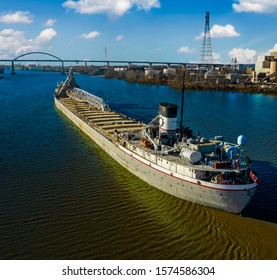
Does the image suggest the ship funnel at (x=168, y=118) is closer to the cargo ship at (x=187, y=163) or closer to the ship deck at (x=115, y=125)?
the cargo ship at (x=187, y=163)

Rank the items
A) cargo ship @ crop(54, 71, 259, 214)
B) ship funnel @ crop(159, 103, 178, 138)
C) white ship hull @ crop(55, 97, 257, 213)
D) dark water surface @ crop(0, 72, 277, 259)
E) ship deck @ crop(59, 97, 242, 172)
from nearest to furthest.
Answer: dark water surface @ crop(0, 72, 277, 259), white ship hull @ crop(55, 97, 257, 213), cargo ship @ crop(54, 71, 259, 214), ship deck @ crop(59, 97, 242, 172), ship funnel @ crop(159, 103, 178, 138)

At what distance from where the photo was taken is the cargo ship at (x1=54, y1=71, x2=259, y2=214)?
67.6 feet

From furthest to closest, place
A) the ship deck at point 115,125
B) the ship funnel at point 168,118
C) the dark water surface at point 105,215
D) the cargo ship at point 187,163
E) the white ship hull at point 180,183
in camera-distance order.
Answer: the ship funnel at point 168,118 < the ship deck at point 115,125 < the cargo ship at point 187,163 < the white ship hull at point 180,183 < the dark water surface at point 105,215

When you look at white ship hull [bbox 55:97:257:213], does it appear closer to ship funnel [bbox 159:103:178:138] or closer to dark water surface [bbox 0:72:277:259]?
dark water surface [bbox 0:72:277:259]

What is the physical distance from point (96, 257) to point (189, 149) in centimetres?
1071

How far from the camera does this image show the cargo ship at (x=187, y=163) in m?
20.6

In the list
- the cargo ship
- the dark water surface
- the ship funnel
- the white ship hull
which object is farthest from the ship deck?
the dark water surface

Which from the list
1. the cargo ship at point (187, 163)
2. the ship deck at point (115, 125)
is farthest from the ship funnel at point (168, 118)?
the ship deck at point (115, 125)

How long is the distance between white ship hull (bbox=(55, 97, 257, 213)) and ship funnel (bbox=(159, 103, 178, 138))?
9.12 feet

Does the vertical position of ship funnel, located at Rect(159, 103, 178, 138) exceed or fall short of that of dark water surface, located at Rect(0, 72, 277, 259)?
it exceeds it

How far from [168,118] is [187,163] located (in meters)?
5.30

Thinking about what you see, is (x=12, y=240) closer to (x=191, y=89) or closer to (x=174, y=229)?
(x=174, y=229)

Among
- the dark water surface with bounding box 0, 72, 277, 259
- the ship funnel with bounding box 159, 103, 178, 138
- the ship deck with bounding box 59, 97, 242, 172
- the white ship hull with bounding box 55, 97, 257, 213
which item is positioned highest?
the ship funnel with bounding box 159, 103, 178, 138

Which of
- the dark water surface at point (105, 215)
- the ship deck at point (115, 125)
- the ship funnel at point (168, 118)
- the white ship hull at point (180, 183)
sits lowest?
the dark water surface at point (105, 215)
